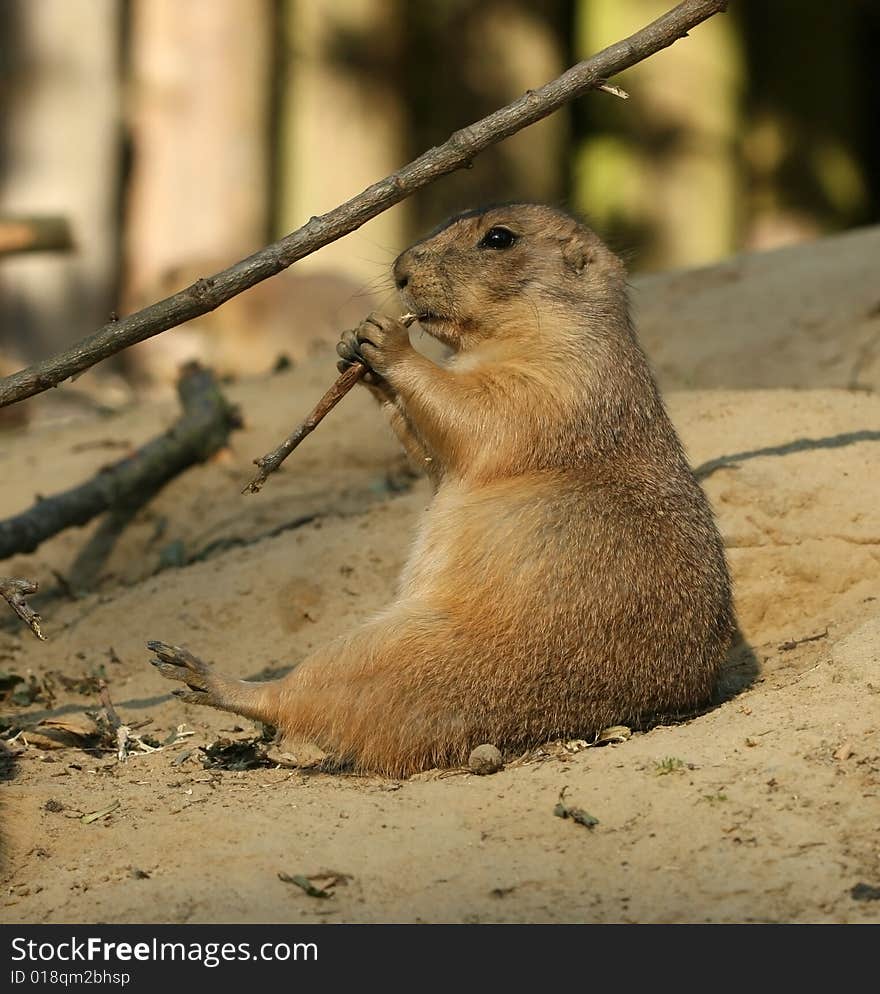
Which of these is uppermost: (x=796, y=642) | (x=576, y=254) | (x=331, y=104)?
(x=331, y=104)

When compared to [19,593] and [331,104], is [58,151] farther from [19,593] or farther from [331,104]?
[19,593]

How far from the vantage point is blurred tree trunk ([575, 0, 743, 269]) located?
12875 mm

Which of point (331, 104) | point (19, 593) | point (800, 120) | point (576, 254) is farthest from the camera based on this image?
point (800, 120)

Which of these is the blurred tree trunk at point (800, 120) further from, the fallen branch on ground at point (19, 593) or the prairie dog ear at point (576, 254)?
the fallen branch on ground at point (19, 593)

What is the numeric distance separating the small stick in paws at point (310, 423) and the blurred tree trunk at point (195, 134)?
21.8 ft

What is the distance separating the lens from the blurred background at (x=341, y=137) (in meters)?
10.9

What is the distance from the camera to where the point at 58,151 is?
35.8 feet

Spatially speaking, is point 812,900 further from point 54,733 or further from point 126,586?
point 126,586

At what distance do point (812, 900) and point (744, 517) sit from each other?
2517 millimetres

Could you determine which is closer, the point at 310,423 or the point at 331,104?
the point at 310,423

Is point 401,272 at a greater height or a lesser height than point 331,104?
lesser

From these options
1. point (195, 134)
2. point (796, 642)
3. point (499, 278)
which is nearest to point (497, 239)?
point (499, 278)

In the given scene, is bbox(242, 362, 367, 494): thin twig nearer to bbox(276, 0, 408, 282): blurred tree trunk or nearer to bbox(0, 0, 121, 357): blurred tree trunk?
bbox(0, 0, 121, 357): blurred tree trunk

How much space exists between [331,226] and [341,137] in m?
7.93
